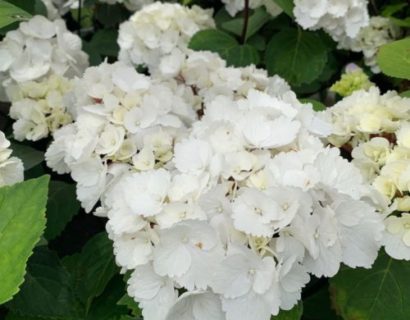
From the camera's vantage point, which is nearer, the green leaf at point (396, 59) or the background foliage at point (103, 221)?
the background foliage at point (103, 221)

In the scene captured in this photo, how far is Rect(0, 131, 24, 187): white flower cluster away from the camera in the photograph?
1.27 metres

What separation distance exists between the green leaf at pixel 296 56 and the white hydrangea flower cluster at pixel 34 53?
0.54 meters

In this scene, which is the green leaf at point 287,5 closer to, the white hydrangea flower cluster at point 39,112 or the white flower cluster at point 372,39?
the white flower cluster at point 372,39

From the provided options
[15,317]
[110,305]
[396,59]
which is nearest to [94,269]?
[110,305]

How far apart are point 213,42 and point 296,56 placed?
22cm

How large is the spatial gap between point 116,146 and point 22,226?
403 mm

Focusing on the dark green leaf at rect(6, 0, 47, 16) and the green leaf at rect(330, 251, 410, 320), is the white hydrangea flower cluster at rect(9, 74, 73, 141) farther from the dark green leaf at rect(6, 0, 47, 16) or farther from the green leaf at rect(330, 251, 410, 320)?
the green leaf at rect(330, 251, 410, 320)

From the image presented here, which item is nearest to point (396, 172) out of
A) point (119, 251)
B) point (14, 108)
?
point (119, 251)

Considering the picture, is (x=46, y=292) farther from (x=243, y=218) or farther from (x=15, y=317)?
(x=243, y=218)

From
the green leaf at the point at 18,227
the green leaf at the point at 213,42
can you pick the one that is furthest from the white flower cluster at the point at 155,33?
the green leaf at the point at 18,227

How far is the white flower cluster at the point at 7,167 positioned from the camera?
127cm

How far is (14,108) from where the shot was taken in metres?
1.71

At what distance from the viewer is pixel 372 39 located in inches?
83.3

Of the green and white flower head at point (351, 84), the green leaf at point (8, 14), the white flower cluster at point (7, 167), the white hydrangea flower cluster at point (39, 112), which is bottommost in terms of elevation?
the white hydrangea flower cluster at point (39, 112)
